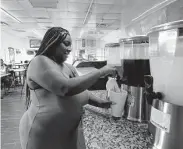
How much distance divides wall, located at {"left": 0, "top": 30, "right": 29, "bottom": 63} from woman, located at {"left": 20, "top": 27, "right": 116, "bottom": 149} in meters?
9.24

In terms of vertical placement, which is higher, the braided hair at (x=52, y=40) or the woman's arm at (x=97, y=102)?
the braided hair at (x=52, y=40)

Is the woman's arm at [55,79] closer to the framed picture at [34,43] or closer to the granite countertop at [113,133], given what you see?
the granite countertop at [113,133]

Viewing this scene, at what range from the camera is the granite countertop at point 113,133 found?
2.38 feet

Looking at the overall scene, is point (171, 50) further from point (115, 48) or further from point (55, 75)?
point (115, 48)

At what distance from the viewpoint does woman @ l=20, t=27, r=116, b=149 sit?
25.2 inches

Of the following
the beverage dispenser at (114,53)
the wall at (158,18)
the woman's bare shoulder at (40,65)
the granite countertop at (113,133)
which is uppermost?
the wall at (158,18)

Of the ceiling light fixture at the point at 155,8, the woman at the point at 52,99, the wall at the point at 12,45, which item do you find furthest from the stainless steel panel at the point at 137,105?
the wall at the point at 12,45

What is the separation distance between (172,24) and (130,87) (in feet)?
1.63

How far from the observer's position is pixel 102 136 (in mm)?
802

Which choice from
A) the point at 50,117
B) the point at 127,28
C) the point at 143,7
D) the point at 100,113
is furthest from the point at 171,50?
the point at 127,28

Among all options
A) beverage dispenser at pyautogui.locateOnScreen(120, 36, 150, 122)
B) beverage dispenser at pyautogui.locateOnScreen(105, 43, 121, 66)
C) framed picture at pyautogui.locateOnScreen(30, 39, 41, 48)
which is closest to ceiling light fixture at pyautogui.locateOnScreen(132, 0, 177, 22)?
beverage dispenser at pyautogui.locateOnScreen(105, 43, 121, 66)

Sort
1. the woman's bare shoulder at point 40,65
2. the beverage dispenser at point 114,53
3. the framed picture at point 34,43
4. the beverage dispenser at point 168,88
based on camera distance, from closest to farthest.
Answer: the beverage dispenser at point 168,88, the woman's bare shoulder at point 40,65, the beverage dispenser at point 114,53, the framed picture at point 34,43

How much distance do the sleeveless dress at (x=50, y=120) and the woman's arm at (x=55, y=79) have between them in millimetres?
70

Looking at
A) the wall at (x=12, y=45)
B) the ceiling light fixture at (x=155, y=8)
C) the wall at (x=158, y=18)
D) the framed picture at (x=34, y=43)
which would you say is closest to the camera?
the wall at (x=158, y=18)
